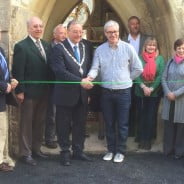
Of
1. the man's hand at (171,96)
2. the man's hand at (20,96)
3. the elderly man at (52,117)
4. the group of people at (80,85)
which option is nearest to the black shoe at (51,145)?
the elderly man at (52,117)

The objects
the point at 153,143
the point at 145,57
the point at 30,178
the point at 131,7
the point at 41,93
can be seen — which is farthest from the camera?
the point at 131,7

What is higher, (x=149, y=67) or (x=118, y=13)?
(x=118, y=13)

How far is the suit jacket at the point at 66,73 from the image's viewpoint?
550 centimetres

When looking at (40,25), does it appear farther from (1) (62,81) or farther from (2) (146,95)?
(2) (146,95)

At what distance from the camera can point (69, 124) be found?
5777 mm

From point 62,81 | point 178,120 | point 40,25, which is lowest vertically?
point 178,120

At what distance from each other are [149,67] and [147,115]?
2.12 feet

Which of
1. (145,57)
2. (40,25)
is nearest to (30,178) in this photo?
(40,25)

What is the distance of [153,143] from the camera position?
21.8ft

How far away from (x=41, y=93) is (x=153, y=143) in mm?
1799

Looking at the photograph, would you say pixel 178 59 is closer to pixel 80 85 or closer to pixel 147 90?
pixel 147 90

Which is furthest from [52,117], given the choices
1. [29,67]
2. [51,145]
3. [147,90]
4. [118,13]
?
[118,13]

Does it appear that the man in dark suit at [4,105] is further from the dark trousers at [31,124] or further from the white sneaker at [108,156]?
the white sneaker at [108,156]

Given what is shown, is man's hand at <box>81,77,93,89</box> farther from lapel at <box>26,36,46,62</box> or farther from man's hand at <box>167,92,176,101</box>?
man's hand at <box>167,92,176,101</box>
